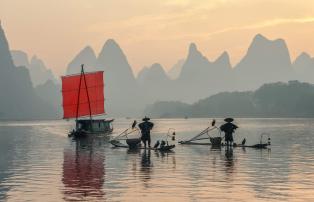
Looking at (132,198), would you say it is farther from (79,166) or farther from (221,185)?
(79,166)

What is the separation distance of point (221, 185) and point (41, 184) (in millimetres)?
7182

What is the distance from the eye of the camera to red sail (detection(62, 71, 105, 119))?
85000 mm

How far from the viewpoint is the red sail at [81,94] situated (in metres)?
85.0

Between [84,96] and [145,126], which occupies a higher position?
[84,96]

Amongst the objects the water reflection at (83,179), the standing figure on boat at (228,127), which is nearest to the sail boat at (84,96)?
the standing figure on boat at (228,127)

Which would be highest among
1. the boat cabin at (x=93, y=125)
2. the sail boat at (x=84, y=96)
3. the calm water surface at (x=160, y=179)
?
the sail boat at (x=84, y=96)

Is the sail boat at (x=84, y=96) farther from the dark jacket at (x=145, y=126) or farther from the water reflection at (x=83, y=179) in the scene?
the water reflection at (x=83, y=179)

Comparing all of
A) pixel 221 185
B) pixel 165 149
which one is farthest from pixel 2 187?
pixel 165 149

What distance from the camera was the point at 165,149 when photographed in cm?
4334

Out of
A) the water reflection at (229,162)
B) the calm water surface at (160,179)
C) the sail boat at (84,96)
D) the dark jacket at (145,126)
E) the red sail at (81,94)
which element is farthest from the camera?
the red sail at (81,94)

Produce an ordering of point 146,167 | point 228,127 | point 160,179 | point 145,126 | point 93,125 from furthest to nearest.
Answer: point 93,125, point 228,127, point 145,126, point 146,167, point 160,179

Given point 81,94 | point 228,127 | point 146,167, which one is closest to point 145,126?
point 228,127

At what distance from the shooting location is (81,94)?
8556 cm

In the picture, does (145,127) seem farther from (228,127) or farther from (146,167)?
(146,167)
